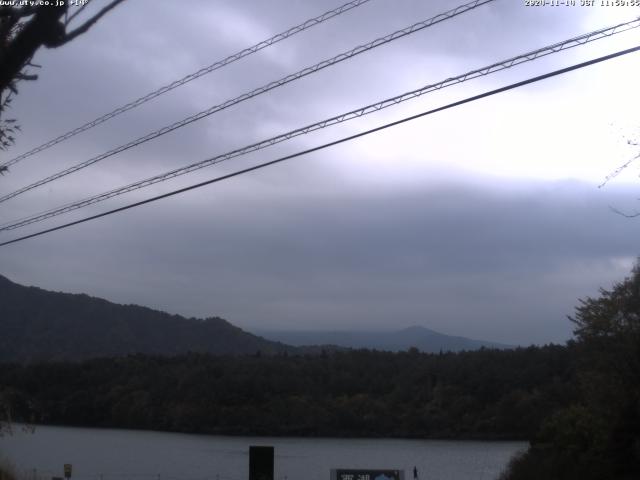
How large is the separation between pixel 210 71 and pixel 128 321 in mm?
124095

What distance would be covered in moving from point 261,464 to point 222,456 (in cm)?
3737

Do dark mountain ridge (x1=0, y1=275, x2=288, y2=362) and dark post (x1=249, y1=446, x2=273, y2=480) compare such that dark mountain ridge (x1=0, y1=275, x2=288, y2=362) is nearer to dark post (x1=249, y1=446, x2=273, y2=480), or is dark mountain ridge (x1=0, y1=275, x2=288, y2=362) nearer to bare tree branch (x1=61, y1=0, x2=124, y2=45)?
dark post (x1=249, y1=446, x2=273, y2=480)

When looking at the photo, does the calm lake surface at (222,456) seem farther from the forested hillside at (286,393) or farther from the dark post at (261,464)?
the dark post at (261,464)

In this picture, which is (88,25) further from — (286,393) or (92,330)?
(92,330)

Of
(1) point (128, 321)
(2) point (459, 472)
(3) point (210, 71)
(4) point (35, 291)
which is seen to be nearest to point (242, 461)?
(2) point (459, 472)

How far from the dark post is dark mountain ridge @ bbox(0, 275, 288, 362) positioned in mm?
86037

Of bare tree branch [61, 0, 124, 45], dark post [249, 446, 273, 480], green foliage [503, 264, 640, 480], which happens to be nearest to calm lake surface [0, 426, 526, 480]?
green foliage [503, 264, 640, 480]

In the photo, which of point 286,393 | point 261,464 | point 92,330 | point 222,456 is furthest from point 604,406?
point 92,330

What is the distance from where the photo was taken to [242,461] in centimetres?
5394

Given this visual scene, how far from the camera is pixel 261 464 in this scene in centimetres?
1966

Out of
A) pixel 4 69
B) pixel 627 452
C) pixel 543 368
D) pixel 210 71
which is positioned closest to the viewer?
pixel 4 69

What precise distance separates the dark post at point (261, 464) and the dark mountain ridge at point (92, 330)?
86.0 meters

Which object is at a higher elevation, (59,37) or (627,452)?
(59,37)

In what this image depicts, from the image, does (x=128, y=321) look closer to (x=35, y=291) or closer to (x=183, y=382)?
(x=35, y=291)
